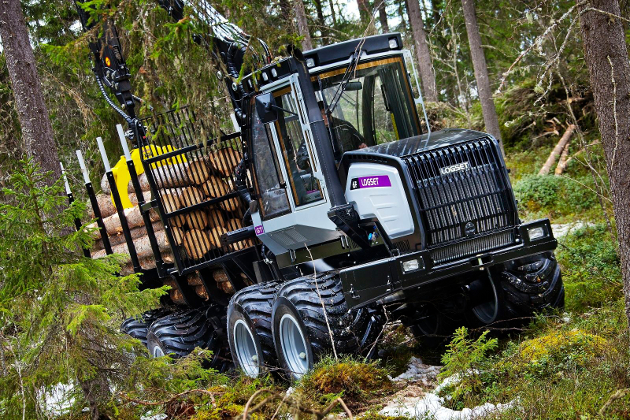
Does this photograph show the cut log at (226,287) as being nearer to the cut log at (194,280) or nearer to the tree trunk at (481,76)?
the cut log at (194,280)

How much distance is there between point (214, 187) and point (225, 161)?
1.23ft

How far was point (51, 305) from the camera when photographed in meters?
5.37

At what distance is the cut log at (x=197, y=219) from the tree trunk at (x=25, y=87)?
5.68 feet

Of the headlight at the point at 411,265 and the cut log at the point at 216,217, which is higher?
the cut log at the point at 216,217

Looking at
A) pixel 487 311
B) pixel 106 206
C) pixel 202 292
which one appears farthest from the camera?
pixel 106 206

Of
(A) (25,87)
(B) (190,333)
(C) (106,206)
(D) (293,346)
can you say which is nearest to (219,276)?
(B) (190,333)

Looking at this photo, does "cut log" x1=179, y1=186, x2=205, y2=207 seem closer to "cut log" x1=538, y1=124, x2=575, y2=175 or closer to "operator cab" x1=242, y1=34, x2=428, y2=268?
"operator cab" x1=242, y1=34, x2=428, y2=268

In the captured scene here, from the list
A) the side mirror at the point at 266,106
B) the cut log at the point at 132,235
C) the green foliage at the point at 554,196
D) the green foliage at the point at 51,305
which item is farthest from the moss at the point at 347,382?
the green foliage at the point at 554,196

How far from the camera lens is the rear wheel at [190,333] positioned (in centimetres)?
921

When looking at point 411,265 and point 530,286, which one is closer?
point 411,265

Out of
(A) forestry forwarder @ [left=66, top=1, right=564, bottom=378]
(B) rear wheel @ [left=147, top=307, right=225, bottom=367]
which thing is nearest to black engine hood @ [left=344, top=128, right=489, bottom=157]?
(A) forestry forwarder @ [left=66, top=1, right=564, bottom=378]

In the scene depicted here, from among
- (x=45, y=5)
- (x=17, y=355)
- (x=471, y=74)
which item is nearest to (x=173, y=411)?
(x=17, y=355)

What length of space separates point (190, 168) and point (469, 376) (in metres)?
4.65

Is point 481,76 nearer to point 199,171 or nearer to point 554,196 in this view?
point 554,196
